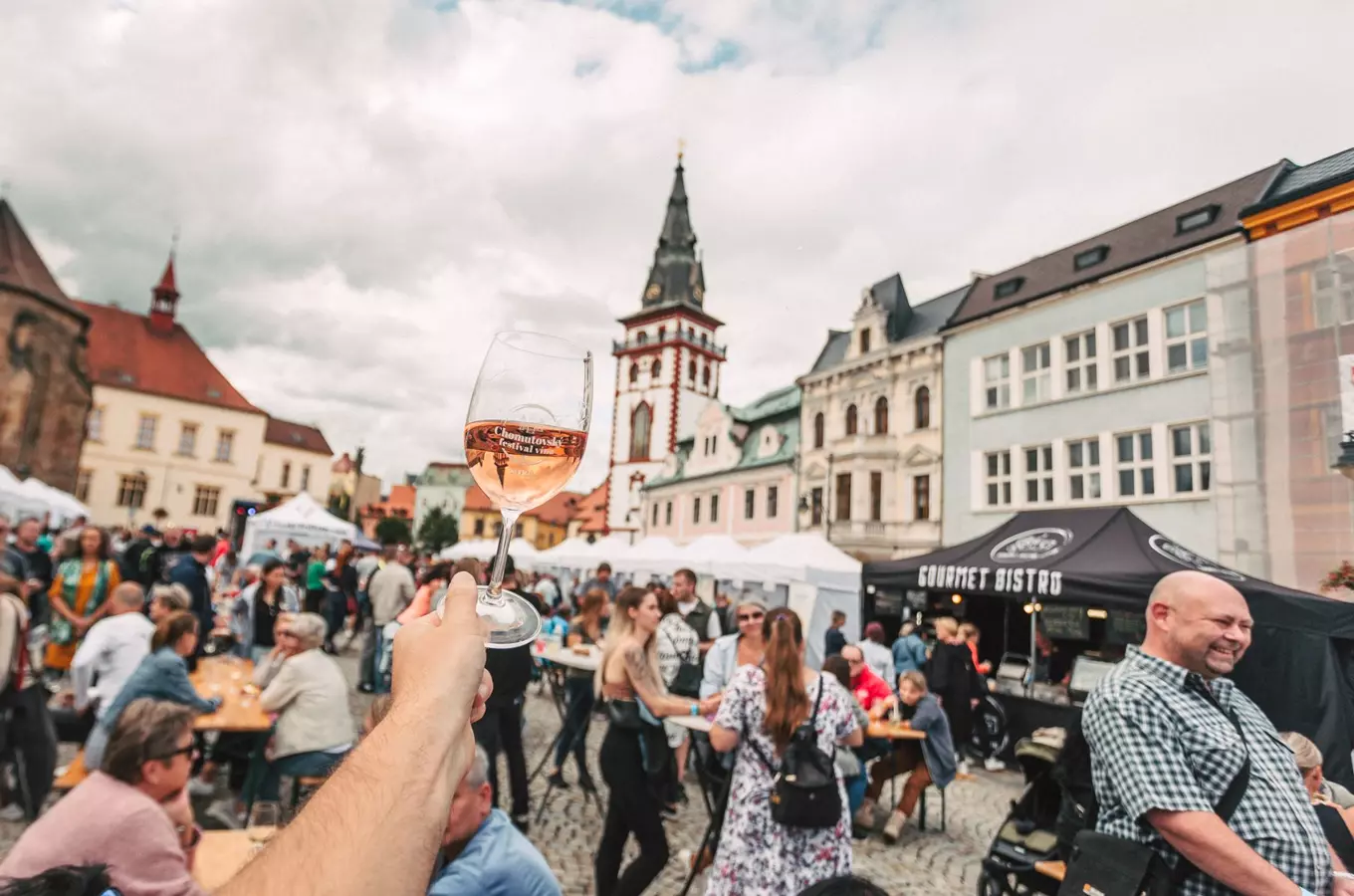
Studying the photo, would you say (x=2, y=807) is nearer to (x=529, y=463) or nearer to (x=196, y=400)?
(x=529, y=463)

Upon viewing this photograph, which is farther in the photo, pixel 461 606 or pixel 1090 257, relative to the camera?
pixel 1090 257

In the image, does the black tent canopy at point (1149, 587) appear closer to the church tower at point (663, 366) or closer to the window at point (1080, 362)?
the window at point (1080, 362)

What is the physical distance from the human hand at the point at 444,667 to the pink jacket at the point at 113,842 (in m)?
2.76

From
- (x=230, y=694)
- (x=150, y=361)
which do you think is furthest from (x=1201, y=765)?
(x=150, y=361)

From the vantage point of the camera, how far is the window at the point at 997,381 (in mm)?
20500

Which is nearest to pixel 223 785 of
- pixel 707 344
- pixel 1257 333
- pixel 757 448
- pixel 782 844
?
pixel 782 844

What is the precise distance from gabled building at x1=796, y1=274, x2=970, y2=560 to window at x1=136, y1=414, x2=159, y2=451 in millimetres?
48418

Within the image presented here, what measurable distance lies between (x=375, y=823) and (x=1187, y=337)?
64.1ft

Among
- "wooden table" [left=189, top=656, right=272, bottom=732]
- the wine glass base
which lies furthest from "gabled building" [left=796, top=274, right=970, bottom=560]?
the wine glass base

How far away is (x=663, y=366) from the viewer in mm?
49250

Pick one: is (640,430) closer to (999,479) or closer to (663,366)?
(663,366)

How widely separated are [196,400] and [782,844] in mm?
61939

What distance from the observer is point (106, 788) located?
Result: 2.85 metres

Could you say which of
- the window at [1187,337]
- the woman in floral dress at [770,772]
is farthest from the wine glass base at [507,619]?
the window at [1187,337]
